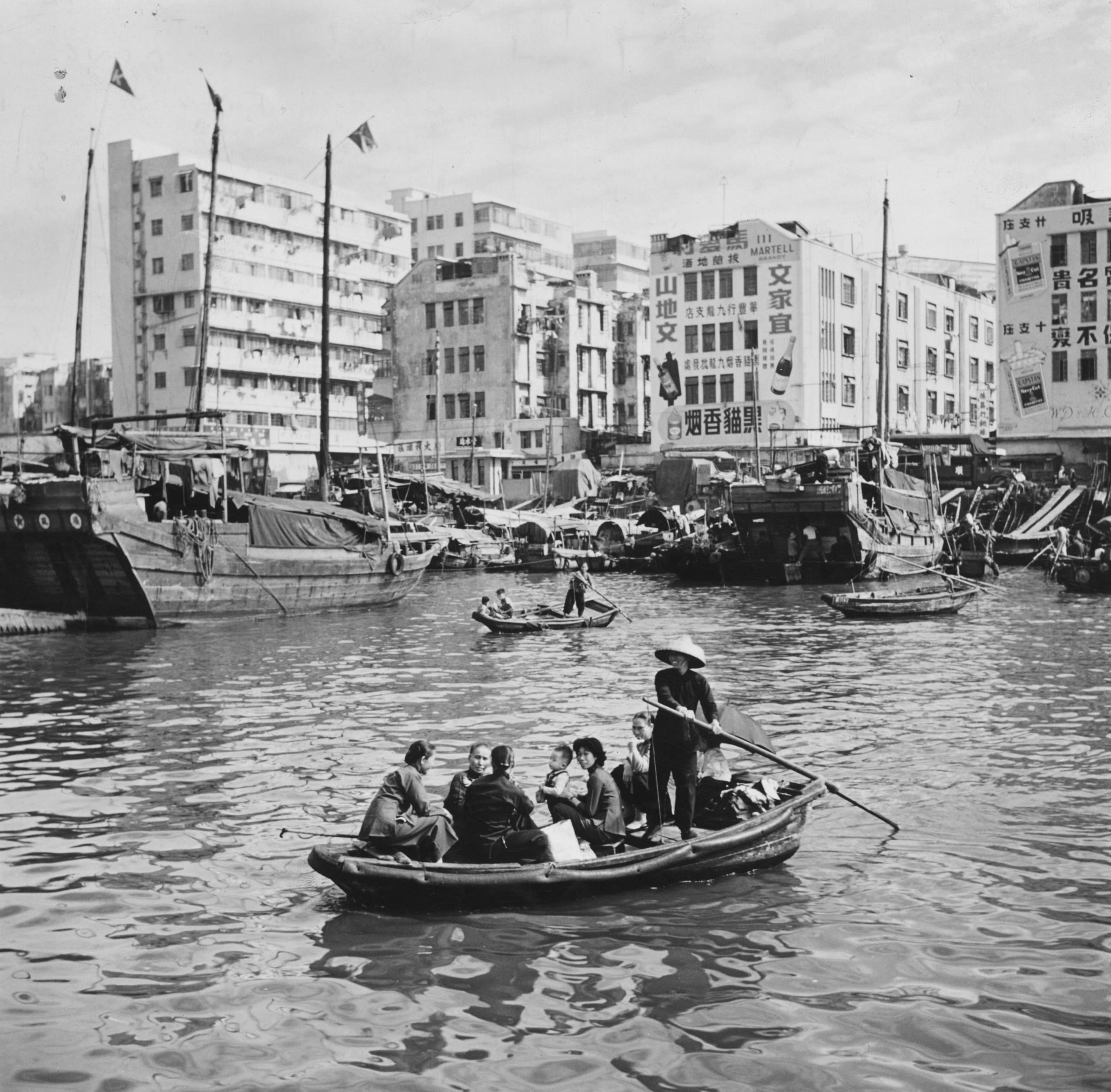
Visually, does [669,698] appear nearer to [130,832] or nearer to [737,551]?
[130,832]

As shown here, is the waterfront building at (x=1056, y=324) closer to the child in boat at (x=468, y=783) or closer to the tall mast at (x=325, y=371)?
the tall mast at (x=325, y=371)

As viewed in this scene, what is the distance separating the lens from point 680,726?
1162 cm

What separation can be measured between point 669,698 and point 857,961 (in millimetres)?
2747

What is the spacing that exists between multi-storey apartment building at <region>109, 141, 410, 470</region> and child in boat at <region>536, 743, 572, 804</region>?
62198 millimetres

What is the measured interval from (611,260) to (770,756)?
104071 mm

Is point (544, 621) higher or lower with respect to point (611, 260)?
lower

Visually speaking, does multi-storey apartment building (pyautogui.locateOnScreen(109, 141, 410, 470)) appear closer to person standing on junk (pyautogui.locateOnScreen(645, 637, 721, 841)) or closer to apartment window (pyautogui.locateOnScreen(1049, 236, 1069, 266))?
apartment window (pyautogui.locateOnScreen(1049, 236, 1069, 266))

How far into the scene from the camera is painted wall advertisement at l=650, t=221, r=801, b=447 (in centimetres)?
7138

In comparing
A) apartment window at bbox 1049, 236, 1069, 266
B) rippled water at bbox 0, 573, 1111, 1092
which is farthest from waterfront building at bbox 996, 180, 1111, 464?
rippled water at bbox 0, 573, 1111, 1092

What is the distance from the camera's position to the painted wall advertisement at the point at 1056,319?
198 feet

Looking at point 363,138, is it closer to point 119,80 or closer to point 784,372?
point 119,80

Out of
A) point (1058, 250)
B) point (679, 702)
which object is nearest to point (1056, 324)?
point (1058, 250)

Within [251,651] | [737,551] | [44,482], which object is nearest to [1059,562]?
[737,551]

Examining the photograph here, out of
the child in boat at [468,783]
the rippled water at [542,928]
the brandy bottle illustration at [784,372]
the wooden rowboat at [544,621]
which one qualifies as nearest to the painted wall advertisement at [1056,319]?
the brandy bottle illustration at [784,372]
